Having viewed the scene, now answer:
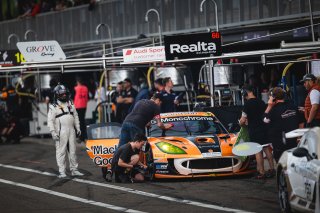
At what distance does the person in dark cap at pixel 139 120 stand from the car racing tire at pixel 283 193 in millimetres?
5729

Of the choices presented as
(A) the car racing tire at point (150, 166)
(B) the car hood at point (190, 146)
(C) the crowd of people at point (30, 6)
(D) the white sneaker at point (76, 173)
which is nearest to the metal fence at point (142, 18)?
(C) the crowd of people at point (30, 6)

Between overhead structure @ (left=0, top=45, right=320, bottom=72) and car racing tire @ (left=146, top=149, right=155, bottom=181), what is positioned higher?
overhead structure @ (left=0, top=45, right=320, bottom=72)

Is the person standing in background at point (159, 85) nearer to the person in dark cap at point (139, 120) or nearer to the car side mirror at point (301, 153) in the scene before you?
the person in dark cap at point (139, 120)

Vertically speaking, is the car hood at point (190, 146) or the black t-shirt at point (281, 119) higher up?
the black t-shirt at point (281, 119)

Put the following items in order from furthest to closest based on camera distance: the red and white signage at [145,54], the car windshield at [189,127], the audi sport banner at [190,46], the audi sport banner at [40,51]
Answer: the audi sport banner at [40,51], the red and white signage at [145,54], the audi sport banner at [190,46], the car windshield at [189,127]

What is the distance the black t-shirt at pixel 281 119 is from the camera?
16.8m

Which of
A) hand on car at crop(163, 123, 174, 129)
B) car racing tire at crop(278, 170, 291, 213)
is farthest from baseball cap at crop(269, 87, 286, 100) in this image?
car racing tire at crop(278, 170, 291, 213)

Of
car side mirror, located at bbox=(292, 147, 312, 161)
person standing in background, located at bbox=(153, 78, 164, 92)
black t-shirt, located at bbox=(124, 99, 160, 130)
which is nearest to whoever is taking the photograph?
car side mirror, located at bbox=(292, 147, 312, 161)

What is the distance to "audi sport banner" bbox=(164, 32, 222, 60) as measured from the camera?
20141 mm

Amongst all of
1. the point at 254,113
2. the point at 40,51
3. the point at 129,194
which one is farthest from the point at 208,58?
the point at 129,194

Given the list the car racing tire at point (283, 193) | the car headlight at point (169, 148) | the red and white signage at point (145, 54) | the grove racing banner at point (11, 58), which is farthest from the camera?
the grove racing banner at point (11, 58)

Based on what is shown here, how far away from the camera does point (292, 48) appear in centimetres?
1845

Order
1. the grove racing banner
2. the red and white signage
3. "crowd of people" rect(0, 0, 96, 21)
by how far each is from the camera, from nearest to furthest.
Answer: the red and white signage
the grove racing banner
"crowd of people" rect(0, 0, 96, 21)

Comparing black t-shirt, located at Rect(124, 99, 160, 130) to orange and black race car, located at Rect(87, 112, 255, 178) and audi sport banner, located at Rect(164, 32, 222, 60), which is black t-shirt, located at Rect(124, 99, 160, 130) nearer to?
orange and black race car, located at Rect(87, 112, 255, 178)
